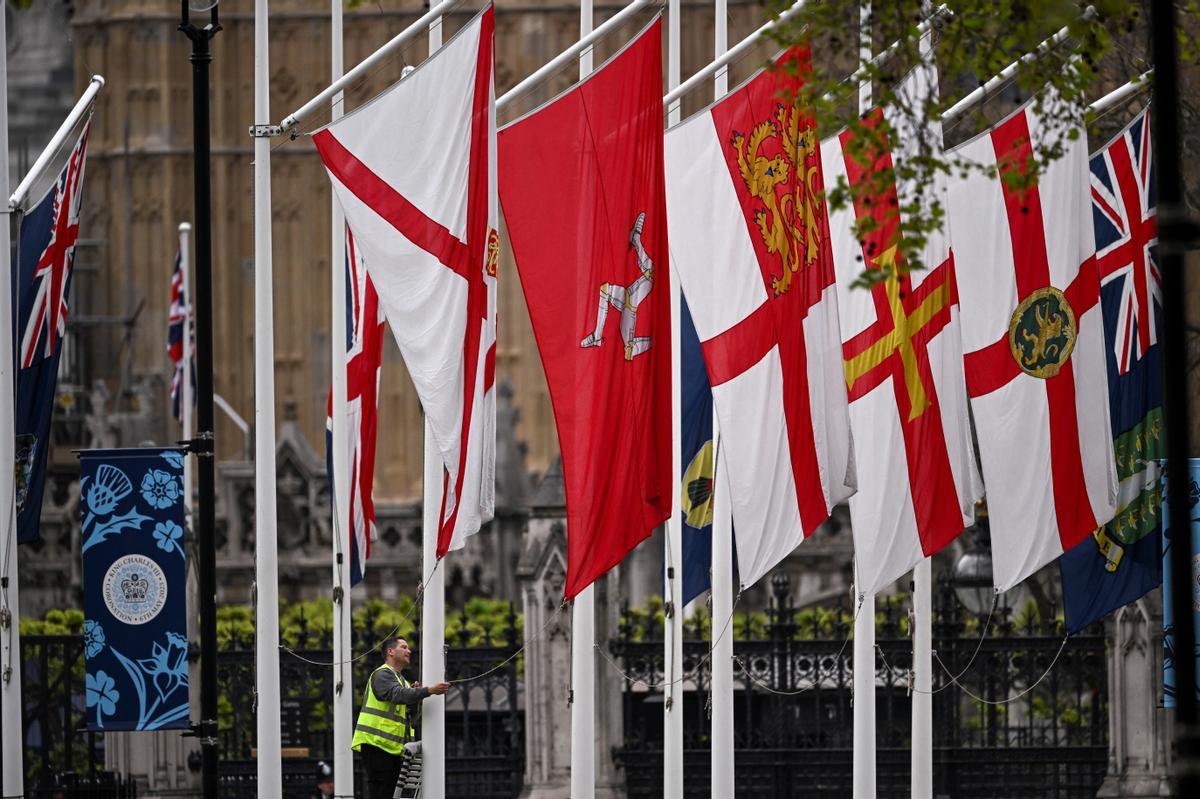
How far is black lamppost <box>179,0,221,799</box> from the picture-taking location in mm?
13602

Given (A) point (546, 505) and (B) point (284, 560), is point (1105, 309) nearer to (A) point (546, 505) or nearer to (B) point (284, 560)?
(A) point (546, 505)

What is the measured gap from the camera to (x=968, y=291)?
1577 centimetres

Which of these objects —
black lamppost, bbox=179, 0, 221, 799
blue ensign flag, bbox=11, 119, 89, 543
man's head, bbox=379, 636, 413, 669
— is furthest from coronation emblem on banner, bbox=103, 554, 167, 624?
man's head, bbox=379, 636, 413, 669

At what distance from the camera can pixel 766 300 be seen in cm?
1446

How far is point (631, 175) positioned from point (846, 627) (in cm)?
900

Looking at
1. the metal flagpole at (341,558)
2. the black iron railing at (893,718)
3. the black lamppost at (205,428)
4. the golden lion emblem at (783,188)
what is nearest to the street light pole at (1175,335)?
the golden lion emblem at (783,188)

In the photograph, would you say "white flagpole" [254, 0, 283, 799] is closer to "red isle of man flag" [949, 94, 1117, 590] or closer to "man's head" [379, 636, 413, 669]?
"man's head" [379, 636, 413, 669]

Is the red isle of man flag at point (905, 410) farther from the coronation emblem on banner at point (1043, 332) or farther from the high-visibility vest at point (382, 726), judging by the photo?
the high-visibility vest at point (382, 726)

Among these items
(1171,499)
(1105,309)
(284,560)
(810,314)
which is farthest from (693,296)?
(284,560)

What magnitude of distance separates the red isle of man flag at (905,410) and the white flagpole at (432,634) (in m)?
2.82

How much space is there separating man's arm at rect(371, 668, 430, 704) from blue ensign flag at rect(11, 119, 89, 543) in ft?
8.27

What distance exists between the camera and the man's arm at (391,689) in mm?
15016

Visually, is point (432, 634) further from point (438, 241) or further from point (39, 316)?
point (39, 316)

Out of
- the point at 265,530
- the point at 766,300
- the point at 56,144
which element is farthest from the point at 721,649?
the point at 56,144
